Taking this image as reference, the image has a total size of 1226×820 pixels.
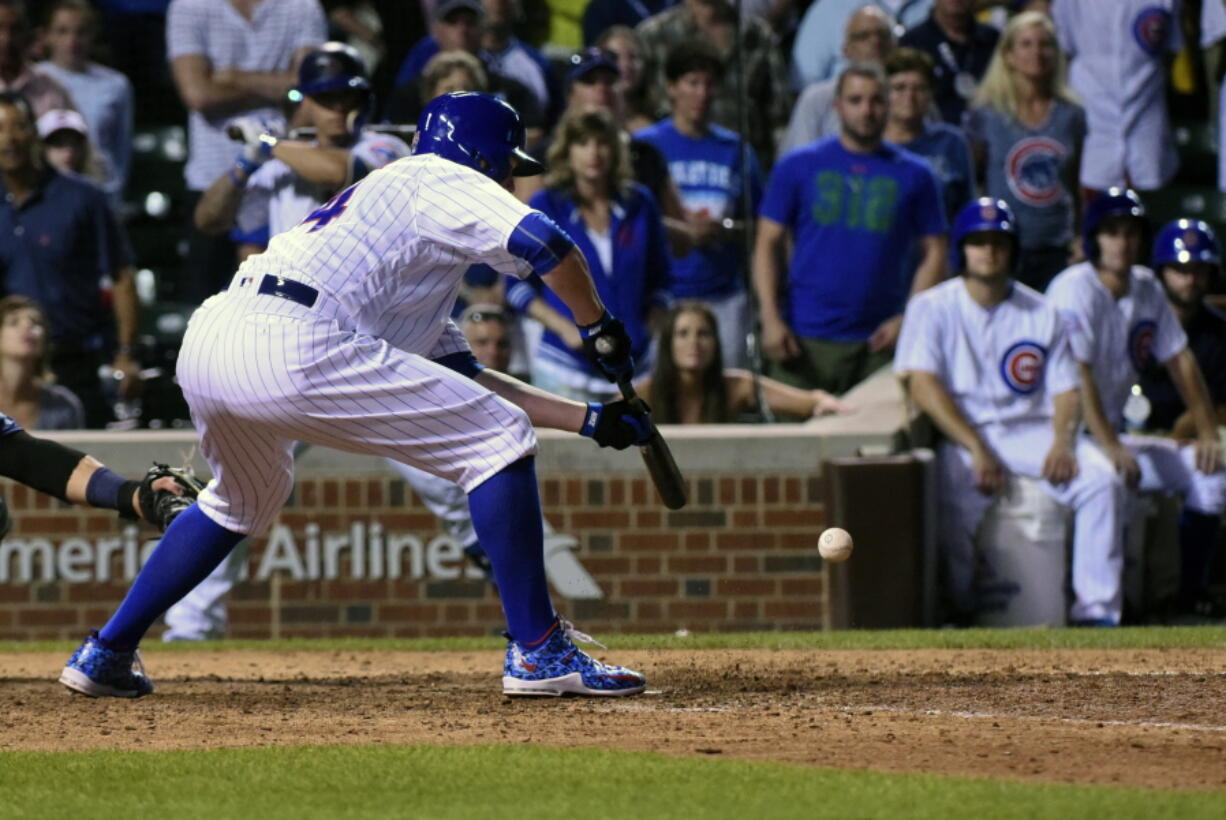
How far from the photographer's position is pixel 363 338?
5.60 metres

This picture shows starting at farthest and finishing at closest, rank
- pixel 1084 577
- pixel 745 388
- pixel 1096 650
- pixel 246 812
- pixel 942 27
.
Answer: pixel 942 27 < pixel 745 388 < pixel 1084 577 < pixel 1096 650 < pixel 246 812

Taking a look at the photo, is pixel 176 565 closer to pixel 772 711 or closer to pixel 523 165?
pixel 523 165

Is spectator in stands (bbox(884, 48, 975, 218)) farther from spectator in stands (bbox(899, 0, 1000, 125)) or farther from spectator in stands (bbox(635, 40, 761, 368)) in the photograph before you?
spectator in stands (bbox(635, 40, 761, 368))

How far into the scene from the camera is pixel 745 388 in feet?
32.7

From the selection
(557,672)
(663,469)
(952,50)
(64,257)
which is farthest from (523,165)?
(952,50)

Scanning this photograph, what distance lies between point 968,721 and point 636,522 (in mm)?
4204

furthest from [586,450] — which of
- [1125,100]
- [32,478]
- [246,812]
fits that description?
[246,812]

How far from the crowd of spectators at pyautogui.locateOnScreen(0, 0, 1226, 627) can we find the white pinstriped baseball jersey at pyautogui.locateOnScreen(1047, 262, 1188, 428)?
1.12 ft

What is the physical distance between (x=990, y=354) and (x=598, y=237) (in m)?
2.01

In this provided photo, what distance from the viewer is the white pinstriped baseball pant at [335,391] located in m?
5.55

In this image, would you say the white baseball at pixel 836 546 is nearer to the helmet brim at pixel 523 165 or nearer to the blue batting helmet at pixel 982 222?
the helmet brim at pixel 523 165

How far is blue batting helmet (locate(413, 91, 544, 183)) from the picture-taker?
5.74 m

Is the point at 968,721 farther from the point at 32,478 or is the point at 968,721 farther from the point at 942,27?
the point at 942,27

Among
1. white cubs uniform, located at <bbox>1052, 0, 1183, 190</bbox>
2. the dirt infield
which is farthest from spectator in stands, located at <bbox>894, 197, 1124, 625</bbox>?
white cubs uniform, located at <bbox>1052, 0, 1183, 190</bbox>
